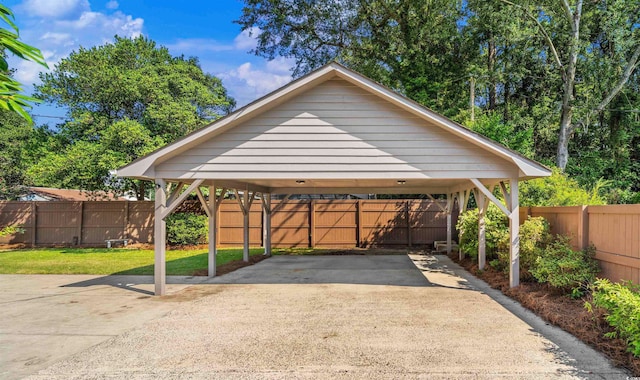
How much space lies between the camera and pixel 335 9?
20.2 m

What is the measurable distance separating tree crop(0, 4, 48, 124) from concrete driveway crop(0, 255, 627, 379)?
3.42 meters

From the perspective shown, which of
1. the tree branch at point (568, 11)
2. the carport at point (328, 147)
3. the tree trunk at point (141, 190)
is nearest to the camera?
the carport at point (328, 147)

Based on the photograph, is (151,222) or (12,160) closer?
(151,222)

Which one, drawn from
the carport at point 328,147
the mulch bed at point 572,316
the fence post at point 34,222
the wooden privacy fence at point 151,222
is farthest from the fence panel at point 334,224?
the fence post at point 34,222

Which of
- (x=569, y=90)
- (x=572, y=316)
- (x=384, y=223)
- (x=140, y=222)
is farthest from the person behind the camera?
(x=140, y=222)

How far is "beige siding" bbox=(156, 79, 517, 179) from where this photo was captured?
7.32 m

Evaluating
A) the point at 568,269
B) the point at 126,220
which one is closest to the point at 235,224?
the point at 126,220

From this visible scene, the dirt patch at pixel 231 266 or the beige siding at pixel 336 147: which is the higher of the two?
the beige siding at pixel 336 147

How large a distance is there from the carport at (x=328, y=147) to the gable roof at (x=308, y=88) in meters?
0.02

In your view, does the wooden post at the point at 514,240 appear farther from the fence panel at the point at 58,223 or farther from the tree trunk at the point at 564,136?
the fence panel at the point at 58,223

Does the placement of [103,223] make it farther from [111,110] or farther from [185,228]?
[111,110]

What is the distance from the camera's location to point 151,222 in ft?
52.4

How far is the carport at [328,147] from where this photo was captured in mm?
7285

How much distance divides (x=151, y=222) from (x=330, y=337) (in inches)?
516
